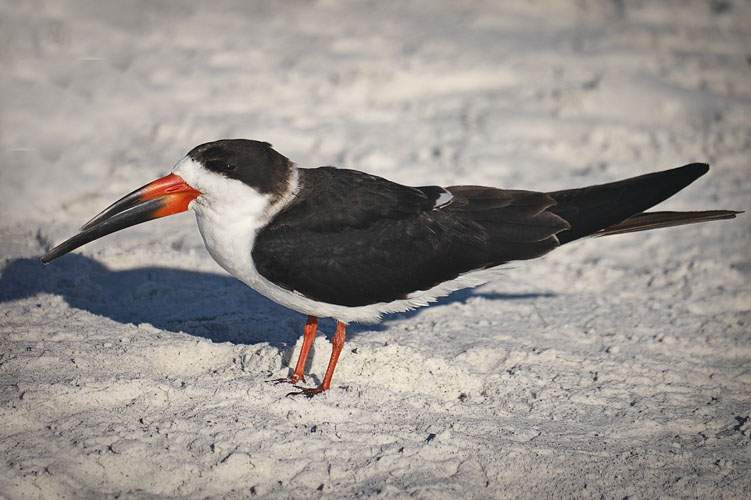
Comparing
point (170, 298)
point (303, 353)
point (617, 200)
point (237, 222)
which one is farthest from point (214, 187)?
point (617, 200)

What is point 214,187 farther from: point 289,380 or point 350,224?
point 289,380

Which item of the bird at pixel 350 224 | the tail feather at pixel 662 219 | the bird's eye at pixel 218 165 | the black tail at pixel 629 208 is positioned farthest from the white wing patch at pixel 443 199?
the bird's eye at pixel 218 165

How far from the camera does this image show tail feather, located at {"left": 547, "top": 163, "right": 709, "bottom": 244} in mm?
4484

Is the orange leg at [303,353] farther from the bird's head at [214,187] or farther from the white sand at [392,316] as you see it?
the bird's head at [214,187]

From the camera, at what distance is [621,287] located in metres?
5.99

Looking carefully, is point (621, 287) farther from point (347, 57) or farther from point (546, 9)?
point (546, 9)

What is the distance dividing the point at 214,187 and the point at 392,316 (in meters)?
1.88

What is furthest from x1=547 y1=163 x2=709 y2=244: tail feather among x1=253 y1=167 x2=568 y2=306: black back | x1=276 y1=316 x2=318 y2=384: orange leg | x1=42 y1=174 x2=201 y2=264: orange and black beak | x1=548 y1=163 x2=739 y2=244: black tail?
x1=42 y1=174 x2=201 y2=264: orange and black beak

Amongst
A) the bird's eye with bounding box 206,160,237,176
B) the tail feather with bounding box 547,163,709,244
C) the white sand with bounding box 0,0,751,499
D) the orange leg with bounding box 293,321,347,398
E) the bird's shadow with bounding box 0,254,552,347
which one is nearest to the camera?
the white sand with bounding box 0,0,751,499

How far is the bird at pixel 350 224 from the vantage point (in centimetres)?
416

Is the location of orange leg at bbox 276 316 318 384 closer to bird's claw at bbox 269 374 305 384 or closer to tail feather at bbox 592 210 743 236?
bird's claw at bbox 269 374 305 384

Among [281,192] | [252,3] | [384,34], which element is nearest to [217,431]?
[281,192]

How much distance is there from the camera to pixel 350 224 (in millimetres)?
4293

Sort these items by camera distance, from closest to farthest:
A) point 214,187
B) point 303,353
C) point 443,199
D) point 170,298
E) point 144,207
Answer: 1. point 214,187
2. point 144,207
3. point 303,353
4. point 443,199
5. point 170,298
